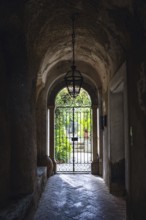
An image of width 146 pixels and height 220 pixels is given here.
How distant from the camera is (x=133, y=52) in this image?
176 inches

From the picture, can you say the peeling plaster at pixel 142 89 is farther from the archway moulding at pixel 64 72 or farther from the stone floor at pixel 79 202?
the archway moulding at pixel 64 72

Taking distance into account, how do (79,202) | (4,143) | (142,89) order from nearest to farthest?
(142,89), (4,143), (79,202)

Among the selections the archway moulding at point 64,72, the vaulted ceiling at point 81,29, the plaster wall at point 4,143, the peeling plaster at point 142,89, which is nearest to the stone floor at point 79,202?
the plaster wall at point 4,143

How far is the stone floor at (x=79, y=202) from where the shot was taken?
5.62 meters

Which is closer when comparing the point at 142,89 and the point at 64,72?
the point at 142,89

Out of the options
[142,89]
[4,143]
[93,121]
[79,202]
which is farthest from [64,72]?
[142,89]

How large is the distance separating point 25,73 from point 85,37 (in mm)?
2790

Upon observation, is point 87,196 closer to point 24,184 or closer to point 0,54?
point 24,184

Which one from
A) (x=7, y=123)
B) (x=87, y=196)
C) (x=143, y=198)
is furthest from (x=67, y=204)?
(x=143, y=198)

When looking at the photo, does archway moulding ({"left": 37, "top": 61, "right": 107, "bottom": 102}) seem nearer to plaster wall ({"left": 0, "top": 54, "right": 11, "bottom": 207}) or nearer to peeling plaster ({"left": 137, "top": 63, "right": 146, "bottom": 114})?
plaster wall ({"left": 0, "top": 54, "right": 11, "bottom": 207})

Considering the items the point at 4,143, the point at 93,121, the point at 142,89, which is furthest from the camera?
the point at 93,121

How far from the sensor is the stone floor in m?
5.62

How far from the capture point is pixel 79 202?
6.57 meters

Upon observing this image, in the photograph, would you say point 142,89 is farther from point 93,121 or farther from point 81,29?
point 93,121
